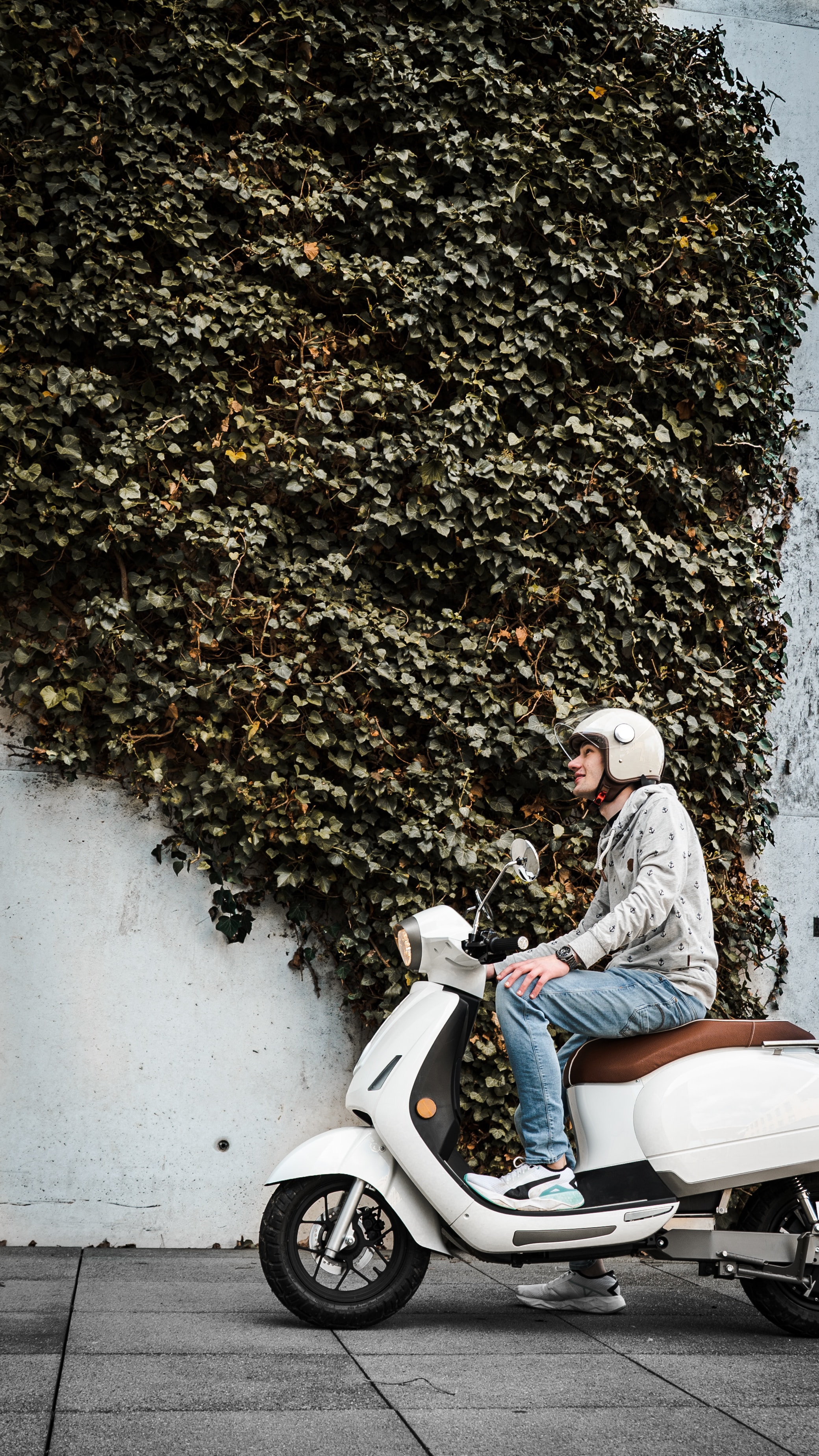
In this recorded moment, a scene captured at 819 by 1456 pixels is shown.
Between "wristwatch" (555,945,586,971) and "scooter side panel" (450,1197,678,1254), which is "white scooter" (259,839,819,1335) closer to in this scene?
"scooter side panel" (450,1197,678,1254)

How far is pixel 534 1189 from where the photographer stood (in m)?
3.52

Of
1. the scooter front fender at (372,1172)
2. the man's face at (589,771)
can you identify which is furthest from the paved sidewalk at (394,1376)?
the man's face at (589,771)

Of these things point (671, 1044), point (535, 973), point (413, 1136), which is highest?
point (535, 973)

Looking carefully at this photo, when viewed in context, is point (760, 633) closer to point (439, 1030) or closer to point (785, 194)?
point (785, 194)

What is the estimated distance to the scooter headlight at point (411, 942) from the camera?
11.8 ft

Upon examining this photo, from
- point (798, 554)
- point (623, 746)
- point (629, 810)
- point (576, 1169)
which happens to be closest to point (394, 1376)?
point (576, 1169)

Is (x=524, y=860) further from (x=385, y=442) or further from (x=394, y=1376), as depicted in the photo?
(x=385, y=442)

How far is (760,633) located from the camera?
5809 millimetres

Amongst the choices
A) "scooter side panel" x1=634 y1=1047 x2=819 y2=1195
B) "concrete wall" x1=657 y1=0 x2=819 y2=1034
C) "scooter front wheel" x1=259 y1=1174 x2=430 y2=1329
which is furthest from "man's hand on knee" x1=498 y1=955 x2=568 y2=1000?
"concrete wall" x1=657 y1=0 x2=819 y2=1034

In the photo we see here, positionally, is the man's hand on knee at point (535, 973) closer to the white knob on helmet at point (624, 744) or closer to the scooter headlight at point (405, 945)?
the scooter headlight at point (405, 945)

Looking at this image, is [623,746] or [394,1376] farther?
[623,746]

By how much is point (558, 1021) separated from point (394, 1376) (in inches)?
40.9

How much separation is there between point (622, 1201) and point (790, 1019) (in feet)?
8.25

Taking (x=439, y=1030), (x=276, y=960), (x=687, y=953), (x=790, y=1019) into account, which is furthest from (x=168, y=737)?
(x=790, y=1019)
